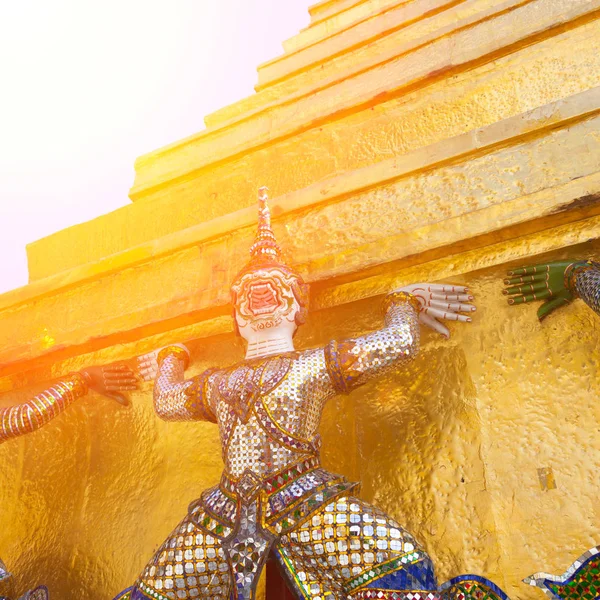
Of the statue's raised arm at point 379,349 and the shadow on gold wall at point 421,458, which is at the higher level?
the statue's raised arm at point 379,349

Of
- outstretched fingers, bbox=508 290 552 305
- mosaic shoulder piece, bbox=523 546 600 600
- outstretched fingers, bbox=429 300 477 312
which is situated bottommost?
mosaic shoulder piece, bbox=523 546 600 600

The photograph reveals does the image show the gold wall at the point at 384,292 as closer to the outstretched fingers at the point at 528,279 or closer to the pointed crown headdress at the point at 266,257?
the outstretched fingers at the point at 528,279

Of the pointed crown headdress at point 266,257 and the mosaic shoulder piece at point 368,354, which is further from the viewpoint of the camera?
the pointed crown headdress at point 266,257

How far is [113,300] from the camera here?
4.81 m

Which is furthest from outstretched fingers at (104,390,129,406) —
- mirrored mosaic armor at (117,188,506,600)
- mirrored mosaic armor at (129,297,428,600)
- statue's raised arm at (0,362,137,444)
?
mirrored mosaic armor at (129,297,428,600)

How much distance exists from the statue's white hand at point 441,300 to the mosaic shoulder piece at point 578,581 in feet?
4.35

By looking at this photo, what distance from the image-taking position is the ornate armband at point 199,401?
3246 millimetres

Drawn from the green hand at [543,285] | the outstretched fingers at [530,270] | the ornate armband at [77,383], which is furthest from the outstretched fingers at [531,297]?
the ornate armband at [77,383]

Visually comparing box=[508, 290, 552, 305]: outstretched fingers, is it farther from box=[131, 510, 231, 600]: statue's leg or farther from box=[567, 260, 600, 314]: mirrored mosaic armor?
box=[131, 510, 231, 600]: statue's leg

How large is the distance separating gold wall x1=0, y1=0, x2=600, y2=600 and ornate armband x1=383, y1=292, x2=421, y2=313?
1.08 feet

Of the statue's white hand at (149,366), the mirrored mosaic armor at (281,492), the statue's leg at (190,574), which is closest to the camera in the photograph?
the mirrored mosaic armor at (281,492)

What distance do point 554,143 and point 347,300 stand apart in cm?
156

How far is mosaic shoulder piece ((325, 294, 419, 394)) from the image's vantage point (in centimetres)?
301

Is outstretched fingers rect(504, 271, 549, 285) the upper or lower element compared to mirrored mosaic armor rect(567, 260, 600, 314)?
upper
